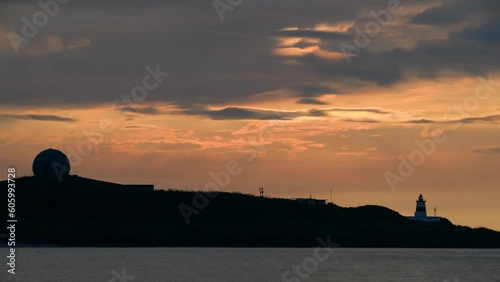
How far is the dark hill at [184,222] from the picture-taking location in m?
160

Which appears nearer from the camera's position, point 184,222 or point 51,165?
point 51,165

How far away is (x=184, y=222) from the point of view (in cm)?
16950

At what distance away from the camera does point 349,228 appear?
181250 millimetres
